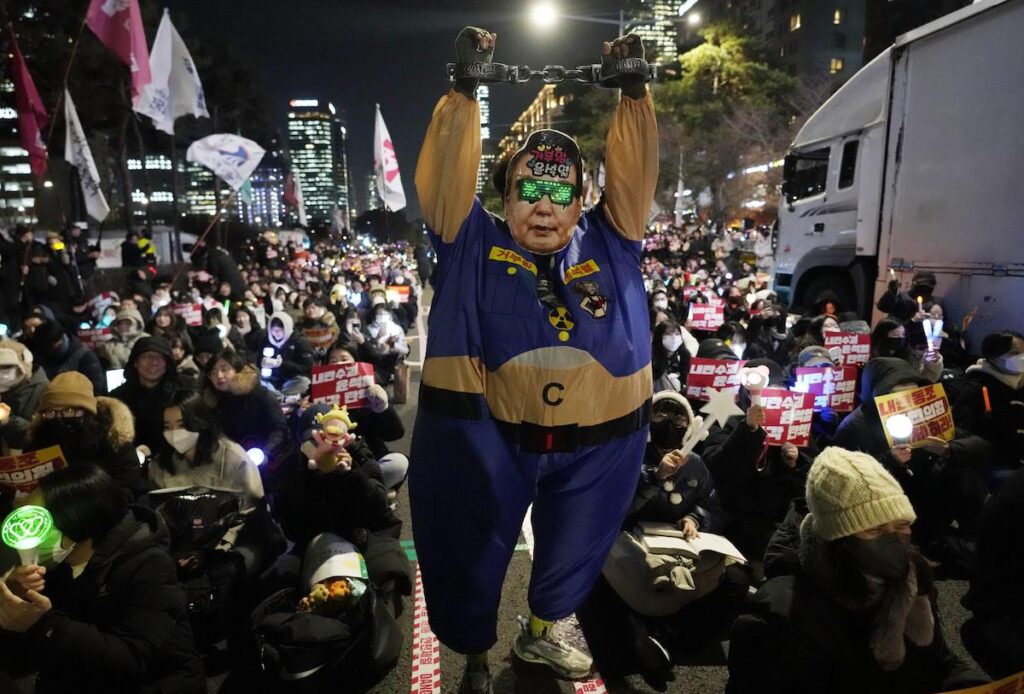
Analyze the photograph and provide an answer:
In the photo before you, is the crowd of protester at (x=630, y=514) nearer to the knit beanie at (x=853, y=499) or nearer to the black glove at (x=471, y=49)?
the knit beanie at (x=853, y=499)

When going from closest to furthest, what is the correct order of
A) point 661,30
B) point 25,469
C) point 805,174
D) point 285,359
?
point 25,469 → point 285,359 → point 805,174 → point 661,30

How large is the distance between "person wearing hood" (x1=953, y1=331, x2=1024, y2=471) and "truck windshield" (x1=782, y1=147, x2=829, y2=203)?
6616mm

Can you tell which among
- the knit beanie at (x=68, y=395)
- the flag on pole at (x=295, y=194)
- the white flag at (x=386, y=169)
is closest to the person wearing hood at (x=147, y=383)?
the knit beanie at (x=68, y=395)

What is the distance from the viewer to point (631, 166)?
7.84 ft

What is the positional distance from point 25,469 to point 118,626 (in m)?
1.71

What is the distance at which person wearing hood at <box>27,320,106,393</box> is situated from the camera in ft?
18.5

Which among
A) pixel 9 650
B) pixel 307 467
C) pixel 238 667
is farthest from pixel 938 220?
pixel 9 650

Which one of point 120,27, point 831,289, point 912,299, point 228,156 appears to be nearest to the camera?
point 912,299

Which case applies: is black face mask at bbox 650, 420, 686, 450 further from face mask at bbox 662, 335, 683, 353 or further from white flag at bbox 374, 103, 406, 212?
white flag at bbox 374, 103, 406, 212

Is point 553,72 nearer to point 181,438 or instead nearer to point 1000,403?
point 181,438

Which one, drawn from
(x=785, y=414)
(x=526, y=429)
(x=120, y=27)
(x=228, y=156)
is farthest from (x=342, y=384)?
(x=120, y=27)

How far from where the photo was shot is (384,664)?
304cm

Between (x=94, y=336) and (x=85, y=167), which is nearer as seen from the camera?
(x=94, y=336)

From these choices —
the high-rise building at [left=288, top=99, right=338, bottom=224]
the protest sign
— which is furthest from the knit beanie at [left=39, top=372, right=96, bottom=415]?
the high-rise building at [left=288, top=99, right=338, bottom=224]
